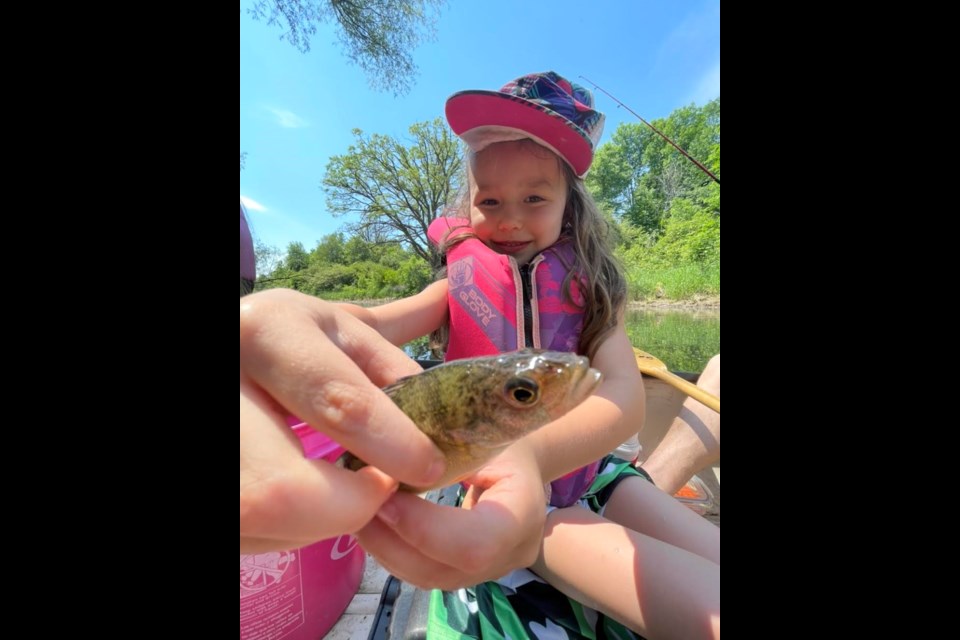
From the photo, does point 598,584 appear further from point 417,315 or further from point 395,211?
point 395,211

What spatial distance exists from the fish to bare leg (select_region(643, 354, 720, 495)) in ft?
7.23

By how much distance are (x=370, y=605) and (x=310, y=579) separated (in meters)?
0.54

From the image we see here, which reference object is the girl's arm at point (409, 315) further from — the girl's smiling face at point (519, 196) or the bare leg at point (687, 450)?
the bare leg at point (687, 450)

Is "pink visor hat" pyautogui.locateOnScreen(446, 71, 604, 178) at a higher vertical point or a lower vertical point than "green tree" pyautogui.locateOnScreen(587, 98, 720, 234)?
lower

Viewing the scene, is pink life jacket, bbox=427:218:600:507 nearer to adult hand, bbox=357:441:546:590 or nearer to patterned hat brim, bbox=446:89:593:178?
patterned hat brim, bbox=446:89:593:178

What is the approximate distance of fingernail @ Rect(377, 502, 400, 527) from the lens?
65 cm

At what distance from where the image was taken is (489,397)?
2.07 feet

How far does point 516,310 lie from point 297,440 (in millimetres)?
1191

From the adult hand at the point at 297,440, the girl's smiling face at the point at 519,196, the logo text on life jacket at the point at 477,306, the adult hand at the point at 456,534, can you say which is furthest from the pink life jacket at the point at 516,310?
the adult hand at the point at 297,440

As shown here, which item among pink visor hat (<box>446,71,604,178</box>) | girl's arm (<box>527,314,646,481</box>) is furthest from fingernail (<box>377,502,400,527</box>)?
pink visor hat (<box>446,71,604,178</box>)

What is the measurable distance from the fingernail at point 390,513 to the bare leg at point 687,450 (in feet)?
7.39
